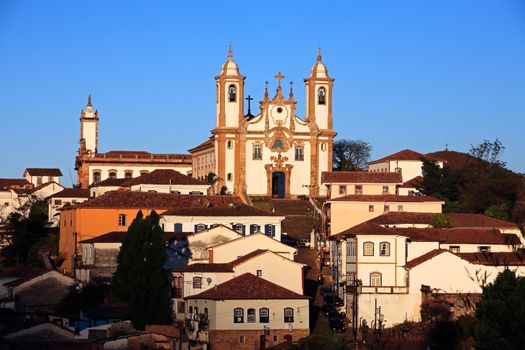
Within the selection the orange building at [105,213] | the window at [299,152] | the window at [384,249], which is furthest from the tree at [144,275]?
the window at [299,152]

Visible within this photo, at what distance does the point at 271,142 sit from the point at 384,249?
109 feet

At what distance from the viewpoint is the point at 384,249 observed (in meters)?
→ 78.3

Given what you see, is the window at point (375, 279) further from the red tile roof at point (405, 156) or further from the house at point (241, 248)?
the red tile roof at point (405, 156)

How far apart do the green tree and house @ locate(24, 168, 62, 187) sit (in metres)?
92.9

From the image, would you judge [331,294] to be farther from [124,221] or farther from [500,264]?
[124,221]

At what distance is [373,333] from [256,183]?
131 ft

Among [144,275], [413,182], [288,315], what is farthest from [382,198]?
[144,275]

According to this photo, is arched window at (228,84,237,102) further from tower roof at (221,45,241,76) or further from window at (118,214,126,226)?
window at (118,214,126,226)

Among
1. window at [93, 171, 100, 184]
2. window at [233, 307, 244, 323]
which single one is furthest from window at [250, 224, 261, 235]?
window at [93, 171, 100, 184]

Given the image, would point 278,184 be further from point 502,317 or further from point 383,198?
point 502,317

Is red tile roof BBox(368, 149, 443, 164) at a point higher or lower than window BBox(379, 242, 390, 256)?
higher

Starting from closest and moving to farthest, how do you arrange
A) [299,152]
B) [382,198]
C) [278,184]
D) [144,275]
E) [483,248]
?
[144,275]
[483,248]
[382,198]
[278,184]
[299,152]

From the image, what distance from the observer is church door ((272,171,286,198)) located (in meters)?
110

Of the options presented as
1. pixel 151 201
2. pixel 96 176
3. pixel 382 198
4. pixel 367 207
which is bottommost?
pixel 367 207
